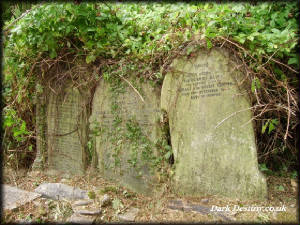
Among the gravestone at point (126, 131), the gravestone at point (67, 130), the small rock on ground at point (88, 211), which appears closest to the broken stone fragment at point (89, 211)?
the small rock on ground at point (88, 211)

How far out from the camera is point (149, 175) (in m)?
2.78

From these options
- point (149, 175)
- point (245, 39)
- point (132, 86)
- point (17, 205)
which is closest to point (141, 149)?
point (149, 175)

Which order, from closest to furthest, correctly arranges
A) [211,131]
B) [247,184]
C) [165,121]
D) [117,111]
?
[247,184] < [211,131] < [165,121] < [117,111]

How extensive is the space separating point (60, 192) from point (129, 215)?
111 centimetres

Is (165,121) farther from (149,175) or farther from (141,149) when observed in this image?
(149,175)

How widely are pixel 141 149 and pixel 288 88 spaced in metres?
1.91

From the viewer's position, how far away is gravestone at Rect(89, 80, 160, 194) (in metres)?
2.81

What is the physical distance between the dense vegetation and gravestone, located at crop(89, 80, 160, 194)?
0.88 ft

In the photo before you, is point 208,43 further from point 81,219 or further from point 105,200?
point 81,219

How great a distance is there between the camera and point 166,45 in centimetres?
271

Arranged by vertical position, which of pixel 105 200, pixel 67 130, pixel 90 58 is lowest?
pixel 105 200

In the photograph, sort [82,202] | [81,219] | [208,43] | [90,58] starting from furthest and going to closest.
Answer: [90,58] → [82,202] → [208,43] → [81,219]

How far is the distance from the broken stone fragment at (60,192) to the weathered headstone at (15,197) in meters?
0.13

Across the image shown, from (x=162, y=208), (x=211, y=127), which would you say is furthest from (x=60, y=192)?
(x=211, y=127)
